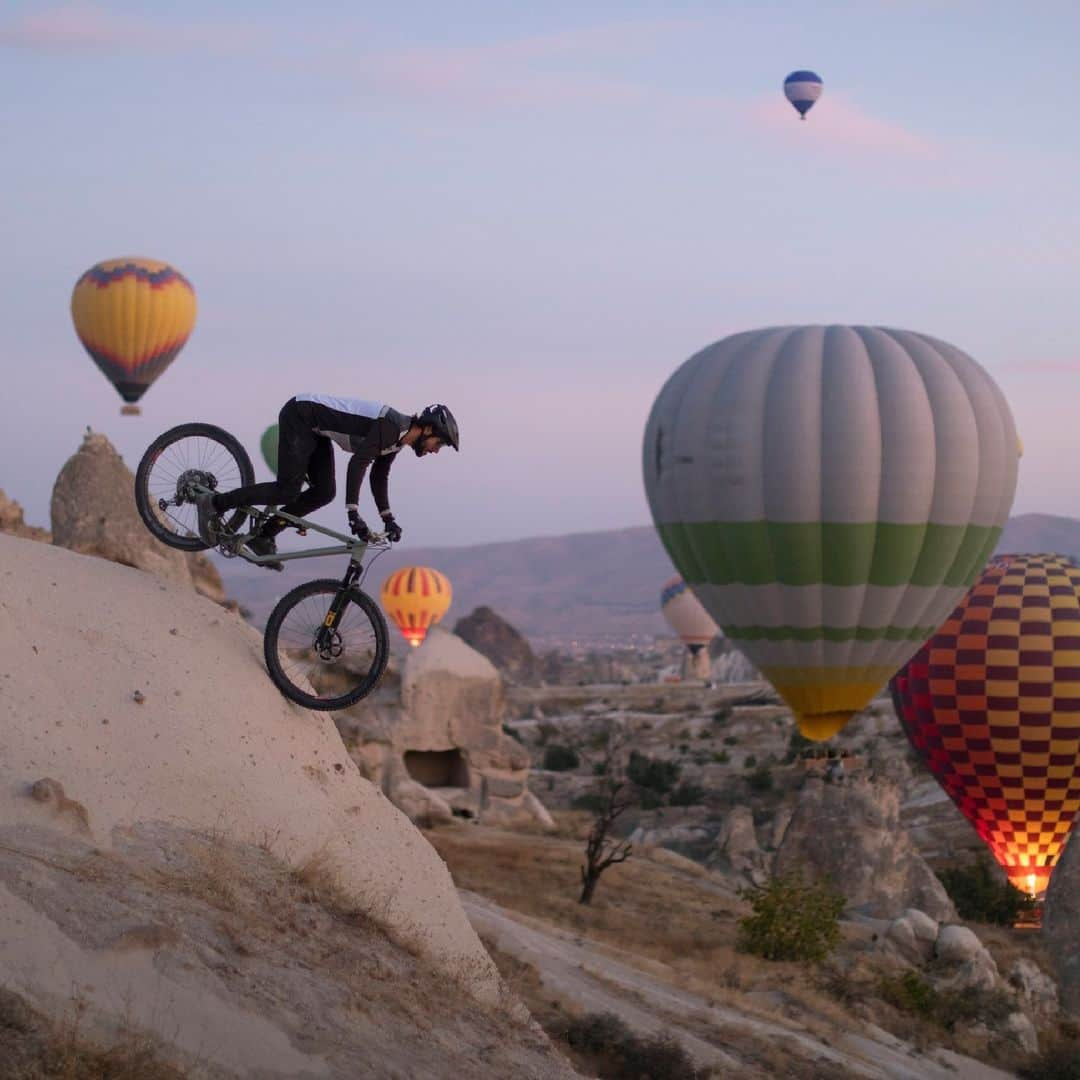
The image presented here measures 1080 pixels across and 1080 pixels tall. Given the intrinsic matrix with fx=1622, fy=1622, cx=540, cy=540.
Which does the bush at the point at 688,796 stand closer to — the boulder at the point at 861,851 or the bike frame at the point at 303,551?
the boulder at the point at 861,851

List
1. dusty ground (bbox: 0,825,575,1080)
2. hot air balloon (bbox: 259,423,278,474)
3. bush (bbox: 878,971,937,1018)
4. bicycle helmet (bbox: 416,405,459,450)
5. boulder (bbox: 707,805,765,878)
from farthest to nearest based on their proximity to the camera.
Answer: hot air balloon (bbox: 259,423,278,474)
boulder (bbox: 707,805,765,878)
bush (bbox: 878,971,937,1018)
bicycle helmet (bbox: 416,405,459,450)
dusty ground (bbox: 0,825,575,1080)

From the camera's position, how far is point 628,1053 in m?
15.3

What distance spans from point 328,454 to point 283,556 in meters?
Answer: 0.73

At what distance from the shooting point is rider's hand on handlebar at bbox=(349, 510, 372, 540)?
984 cm

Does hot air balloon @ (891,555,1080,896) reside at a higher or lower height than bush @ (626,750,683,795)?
higher

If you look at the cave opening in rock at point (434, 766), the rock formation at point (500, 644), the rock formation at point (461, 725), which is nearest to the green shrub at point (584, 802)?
the cave opening in rock at point (434, 766)

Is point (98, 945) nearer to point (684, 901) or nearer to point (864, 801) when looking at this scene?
point (684, 901)

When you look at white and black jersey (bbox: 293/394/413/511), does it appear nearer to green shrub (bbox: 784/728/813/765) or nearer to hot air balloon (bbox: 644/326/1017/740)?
hot air balloon (bbox: 644/326/1017/740)

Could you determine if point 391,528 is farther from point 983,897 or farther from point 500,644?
point 500,644

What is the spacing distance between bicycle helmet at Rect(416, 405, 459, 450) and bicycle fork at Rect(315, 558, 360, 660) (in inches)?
37.8

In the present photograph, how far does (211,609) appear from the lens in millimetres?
10773

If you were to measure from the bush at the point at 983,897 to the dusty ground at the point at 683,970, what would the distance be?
3.33m

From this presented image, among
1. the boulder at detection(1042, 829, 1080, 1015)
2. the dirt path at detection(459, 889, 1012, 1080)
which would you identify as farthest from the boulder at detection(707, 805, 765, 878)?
the dirt path at detection(459, 889, 1012, 1080)

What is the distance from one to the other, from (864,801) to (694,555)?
360 inches
